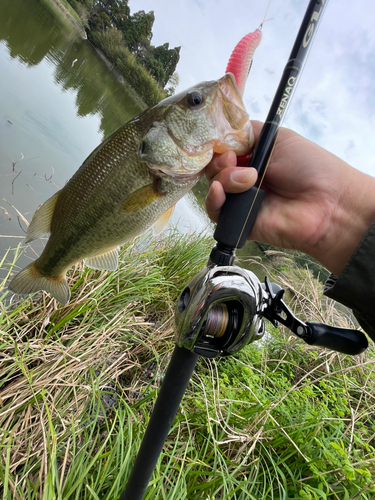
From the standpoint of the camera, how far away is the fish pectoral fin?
141cm

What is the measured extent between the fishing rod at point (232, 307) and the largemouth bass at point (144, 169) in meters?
0.29

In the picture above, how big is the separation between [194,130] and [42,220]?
38.3 inches

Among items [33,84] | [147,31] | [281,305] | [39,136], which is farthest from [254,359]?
[147,31]

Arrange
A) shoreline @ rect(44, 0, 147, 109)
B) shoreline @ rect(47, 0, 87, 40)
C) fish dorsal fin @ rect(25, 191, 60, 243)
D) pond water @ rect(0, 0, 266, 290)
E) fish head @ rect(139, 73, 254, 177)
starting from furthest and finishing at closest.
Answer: shoreline @ rect(47, 0, 87, 40), shoreline @ rect(44, 0, 147, 109), pond water @ rect(0, 0, 266, 290), fish dorsal fin @ rect(25, 191, 60, 243), fish head @ rect(139, 73, 254, 177)

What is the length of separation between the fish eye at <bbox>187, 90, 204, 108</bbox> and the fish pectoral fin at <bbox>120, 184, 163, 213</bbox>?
1.45 ft

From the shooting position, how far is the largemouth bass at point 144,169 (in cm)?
130

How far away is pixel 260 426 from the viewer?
2176 mm

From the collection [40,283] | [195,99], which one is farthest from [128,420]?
[195,99]

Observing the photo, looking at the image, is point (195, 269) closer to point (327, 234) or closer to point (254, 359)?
point (254, 359)

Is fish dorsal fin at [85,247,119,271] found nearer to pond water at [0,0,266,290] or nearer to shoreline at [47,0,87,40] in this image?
pond water at [0,0,266,290]

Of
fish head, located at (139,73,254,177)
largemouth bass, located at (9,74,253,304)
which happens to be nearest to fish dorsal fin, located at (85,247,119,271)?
largemouth bass, located at (9,74,253,304)

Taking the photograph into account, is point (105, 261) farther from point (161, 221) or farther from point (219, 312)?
point (219, 312)

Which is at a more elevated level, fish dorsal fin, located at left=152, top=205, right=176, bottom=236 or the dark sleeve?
the dark sleeve

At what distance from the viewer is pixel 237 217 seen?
3.55ft
